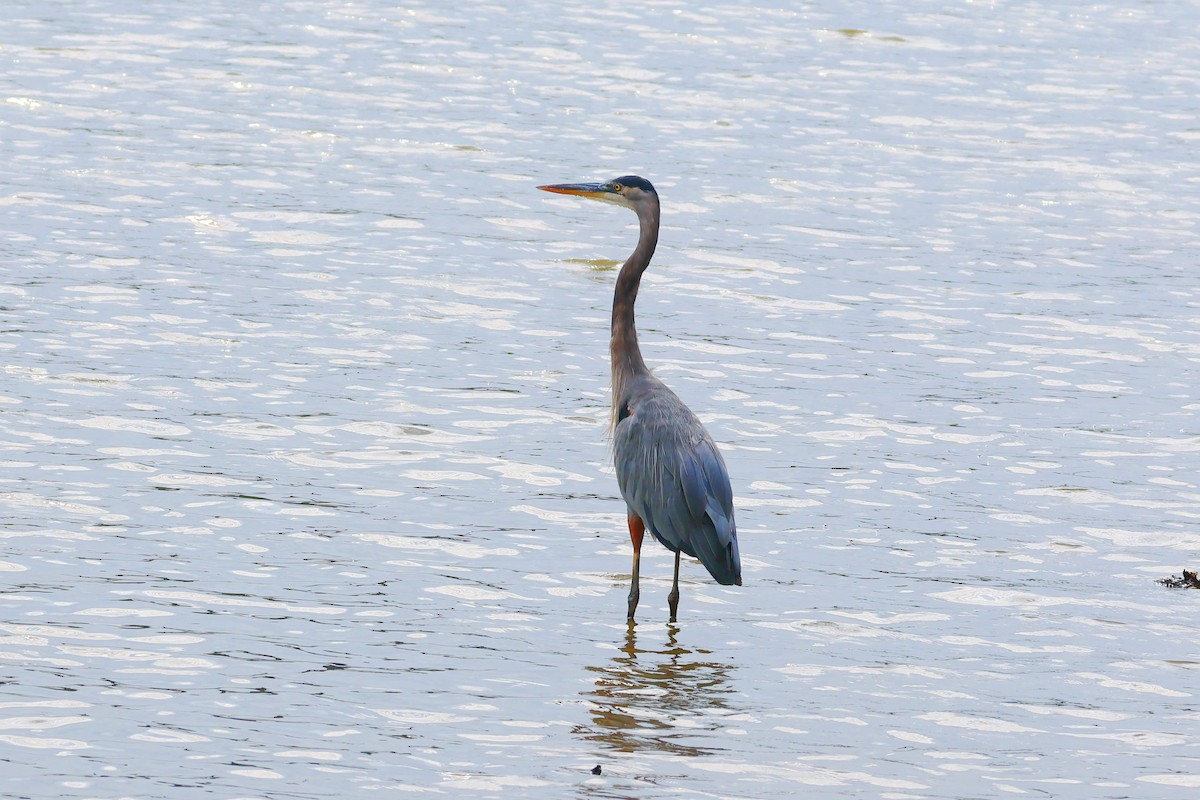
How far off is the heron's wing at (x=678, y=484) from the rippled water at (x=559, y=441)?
0.41 metres

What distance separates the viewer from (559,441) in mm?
11430

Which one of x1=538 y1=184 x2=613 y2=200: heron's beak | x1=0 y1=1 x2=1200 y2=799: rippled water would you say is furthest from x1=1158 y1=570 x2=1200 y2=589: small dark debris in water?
x1=538 y1=184 x2=613 y2=200: heron's beak

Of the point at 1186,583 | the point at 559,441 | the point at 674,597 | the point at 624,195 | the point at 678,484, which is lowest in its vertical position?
the point at 674,597

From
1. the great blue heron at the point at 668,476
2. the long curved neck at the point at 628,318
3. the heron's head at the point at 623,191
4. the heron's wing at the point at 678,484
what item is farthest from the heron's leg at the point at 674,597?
the heron's head at the point at 623,191

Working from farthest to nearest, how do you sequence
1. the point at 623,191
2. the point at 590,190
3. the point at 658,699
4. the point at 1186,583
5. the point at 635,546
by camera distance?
the point at 590,190 → the point at 623,191 → the point at 1186,583 → the point at 635,546 → the point at 658,699

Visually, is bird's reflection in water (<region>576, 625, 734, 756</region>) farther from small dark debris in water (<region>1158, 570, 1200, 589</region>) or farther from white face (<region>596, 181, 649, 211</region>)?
white face (<region>596, 181, 649, 211</region>)

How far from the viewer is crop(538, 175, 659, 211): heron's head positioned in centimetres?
1014

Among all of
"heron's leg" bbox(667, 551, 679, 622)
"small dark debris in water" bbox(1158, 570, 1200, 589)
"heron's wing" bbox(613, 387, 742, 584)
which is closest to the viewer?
"heron's wing" bbox(613, 387, 742, 584)

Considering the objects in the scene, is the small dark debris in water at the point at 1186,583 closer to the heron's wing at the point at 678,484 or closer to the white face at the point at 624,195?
the heron's wing at the point at 678,484

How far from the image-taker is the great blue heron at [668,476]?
8.61 m

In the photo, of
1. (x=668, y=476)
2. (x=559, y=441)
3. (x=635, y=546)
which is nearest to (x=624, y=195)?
(x=559, y=441)

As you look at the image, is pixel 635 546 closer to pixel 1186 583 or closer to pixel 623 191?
pixel 623 191

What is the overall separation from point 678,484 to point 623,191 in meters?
2.12

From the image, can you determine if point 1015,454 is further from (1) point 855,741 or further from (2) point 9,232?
(2) point 9,232
